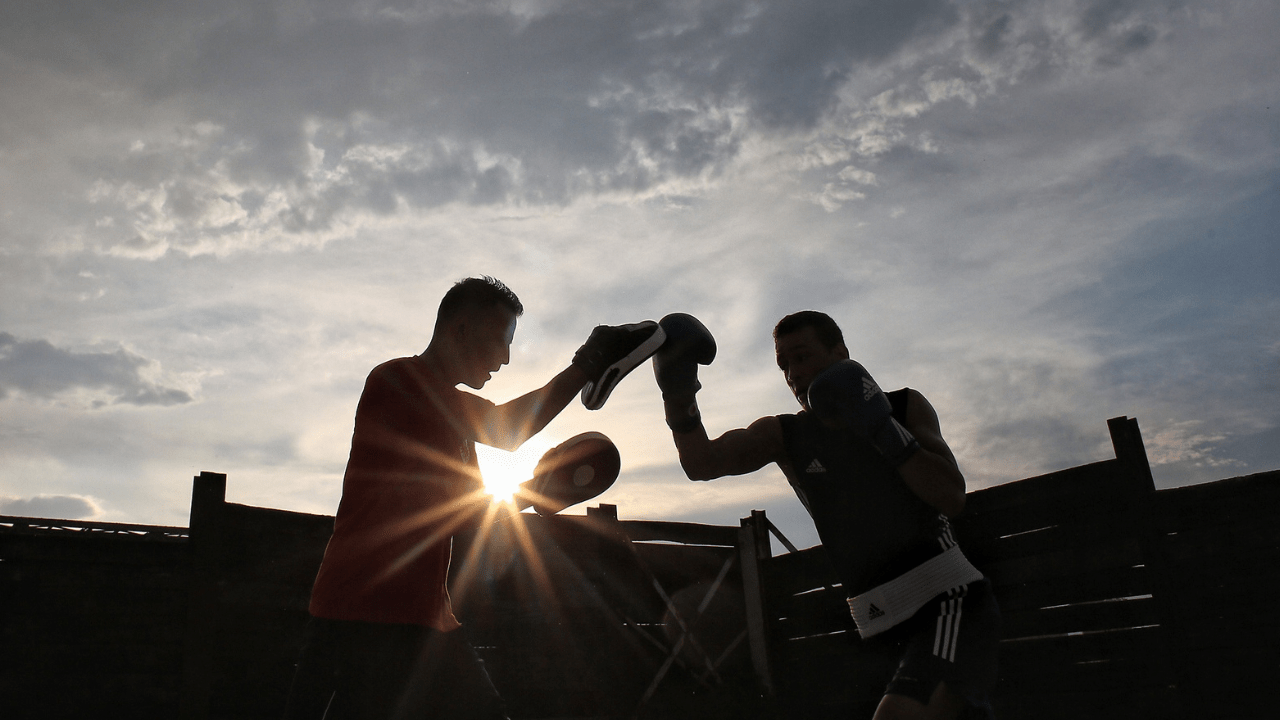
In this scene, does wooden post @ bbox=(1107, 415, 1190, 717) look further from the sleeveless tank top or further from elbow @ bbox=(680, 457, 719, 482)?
elbow @ bbox=(680, 457, 719, 482)

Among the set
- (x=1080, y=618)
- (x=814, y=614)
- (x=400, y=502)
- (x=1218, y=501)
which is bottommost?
(x=1080, y=618)

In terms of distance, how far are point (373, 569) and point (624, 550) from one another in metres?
4.17

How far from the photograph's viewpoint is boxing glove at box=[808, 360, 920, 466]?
2.73 metres

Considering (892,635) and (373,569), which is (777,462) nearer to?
(892,635)

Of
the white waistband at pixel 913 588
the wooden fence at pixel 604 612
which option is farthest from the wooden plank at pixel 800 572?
the white waistband at pixel 913 588

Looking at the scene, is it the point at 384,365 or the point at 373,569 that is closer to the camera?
the point at 373,569

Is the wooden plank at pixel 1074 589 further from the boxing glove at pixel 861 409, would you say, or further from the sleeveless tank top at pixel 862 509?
the boxing glove at pixel 861 409

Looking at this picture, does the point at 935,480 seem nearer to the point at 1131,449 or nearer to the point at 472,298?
the point at 472,298

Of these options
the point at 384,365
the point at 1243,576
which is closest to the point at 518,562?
the point at 384,365

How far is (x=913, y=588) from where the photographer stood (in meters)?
2.65

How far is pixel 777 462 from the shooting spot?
11.3 ft

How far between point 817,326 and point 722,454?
733mm

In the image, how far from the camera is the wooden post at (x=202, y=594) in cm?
443

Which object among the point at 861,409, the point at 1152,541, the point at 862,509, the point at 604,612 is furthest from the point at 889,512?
the point at 604,612
